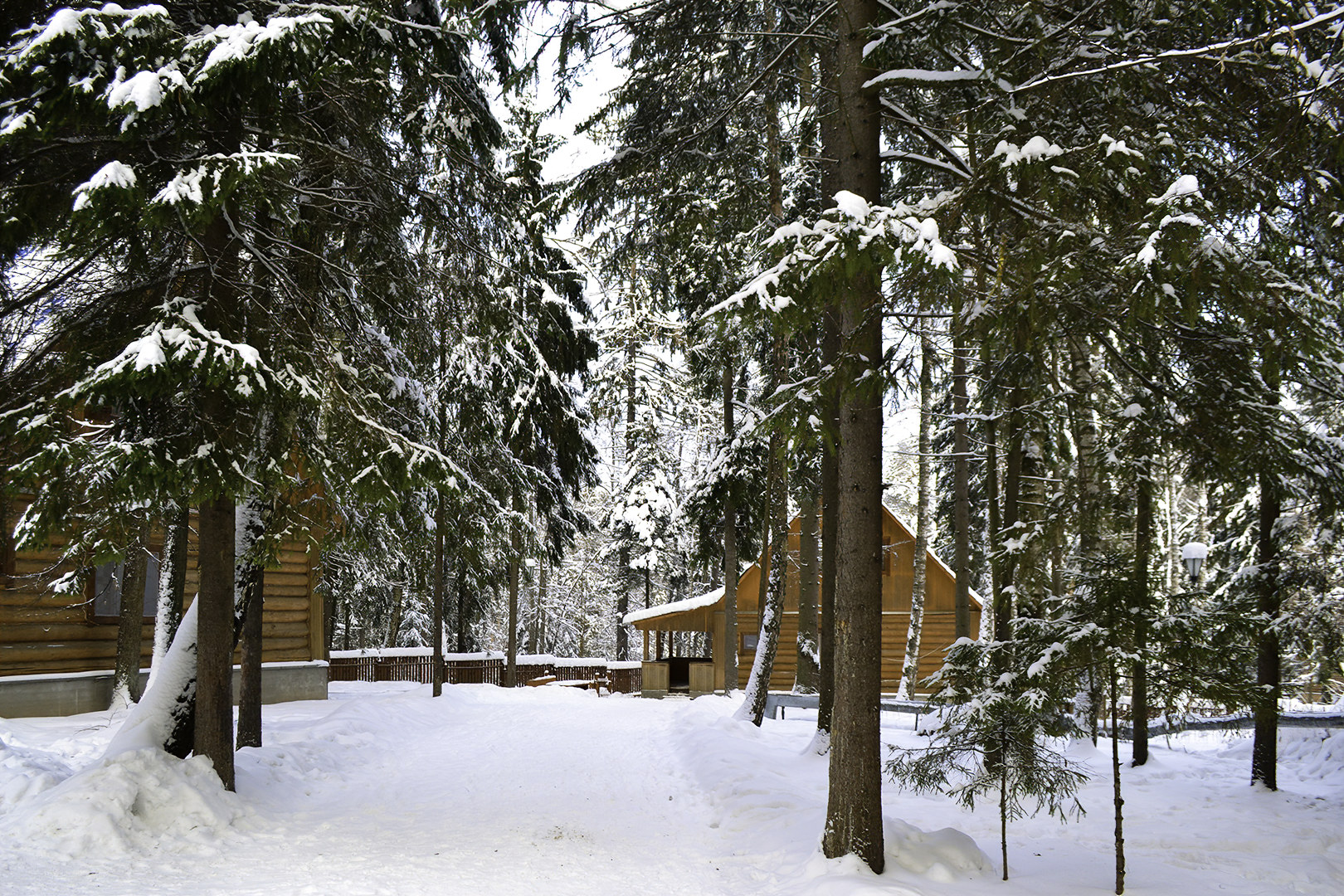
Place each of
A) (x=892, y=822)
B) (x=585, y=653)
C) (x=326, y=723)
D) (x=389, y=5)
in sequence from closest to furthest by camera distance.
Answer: (x=892, y=822), (x=389, y=5), (x=326, y=723), (x=585, y=653)

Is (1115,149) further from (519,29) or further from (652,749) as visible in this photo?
(652,749)

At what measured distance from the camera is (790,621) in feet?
90.1

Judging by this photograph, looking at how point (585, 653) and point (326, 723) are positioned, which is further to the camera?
point (585, 653)

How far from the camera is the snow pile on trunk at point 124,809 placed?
20.8 ft

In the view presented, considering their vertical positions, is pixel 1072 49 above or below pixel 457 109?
below

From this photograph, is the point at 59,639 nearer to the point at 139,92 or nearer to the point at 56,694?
the point at 56,694

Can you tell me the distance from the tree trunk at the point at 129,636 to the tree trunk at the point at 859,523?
1132cm

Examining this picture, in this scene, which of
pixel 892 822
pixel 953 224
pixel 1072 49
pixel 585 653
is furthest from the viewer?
pixel 585 653

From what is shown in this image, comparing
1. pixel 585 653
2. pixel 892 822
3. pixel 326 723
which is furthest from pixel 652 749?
pixel 585 653

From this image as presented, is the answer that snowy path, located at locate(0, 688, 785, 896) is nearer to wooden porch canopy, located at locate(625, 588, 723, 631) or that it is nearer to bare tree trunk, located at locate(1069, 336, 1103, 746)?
bare tree trunk, located at locate(1069, 336, 1103, 746)

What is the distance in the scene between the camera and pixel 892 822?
23.3ft

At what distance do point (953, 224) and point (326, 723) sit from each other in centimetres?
1055

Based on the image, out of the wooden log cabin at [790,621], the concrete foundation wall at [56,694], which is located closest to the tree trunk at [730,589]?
the wooden log cabin at [790,621]

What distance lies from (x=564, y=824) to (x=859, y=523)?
3.92 meters
